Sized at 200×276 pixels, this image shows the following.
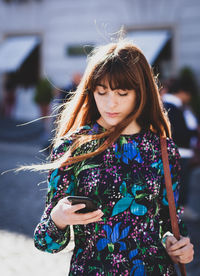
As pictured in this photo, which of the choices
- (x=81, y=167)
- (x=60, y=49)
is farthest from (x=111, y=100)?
(x=60, y=49)

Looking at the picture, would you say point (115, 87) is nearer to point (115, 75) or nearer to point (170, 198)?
point (115, 75)

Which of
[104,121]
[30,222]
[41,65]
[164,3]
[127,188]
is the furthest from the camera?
[41,65]

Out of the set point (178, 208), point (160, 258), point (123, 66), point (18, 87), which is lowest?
point (160, 258)

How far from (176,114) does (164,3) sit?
29.2 ft

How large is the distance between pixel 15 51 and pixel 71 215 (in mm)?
14206

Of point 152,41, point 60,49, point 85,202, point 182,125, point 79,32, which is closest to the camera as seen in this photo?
point 85,202

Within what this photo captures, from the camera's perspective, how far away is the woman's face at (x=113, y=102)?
1616 millimetres

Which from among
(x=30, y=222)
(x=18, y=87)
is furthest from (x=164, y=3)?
(x=30, y=222)

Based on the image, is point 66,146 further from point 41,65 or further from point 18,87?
point 18,87

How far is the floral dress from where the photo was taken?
1.54 m

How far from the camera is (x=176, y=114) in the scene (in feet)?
15.9

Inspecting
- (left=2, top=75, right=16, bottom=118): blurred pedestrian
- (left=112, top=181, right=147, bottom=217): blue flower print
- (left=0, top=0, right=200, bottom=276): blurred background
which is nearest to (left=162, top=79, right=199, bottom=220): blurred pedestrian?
(left=0, top=0, right=200, bottom=276): blurred background

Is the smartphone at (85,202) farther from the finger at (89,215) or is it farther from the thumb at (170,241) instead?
the thumb at (170,241)

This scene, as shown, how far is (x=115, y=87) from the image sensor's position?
5.26 feet
